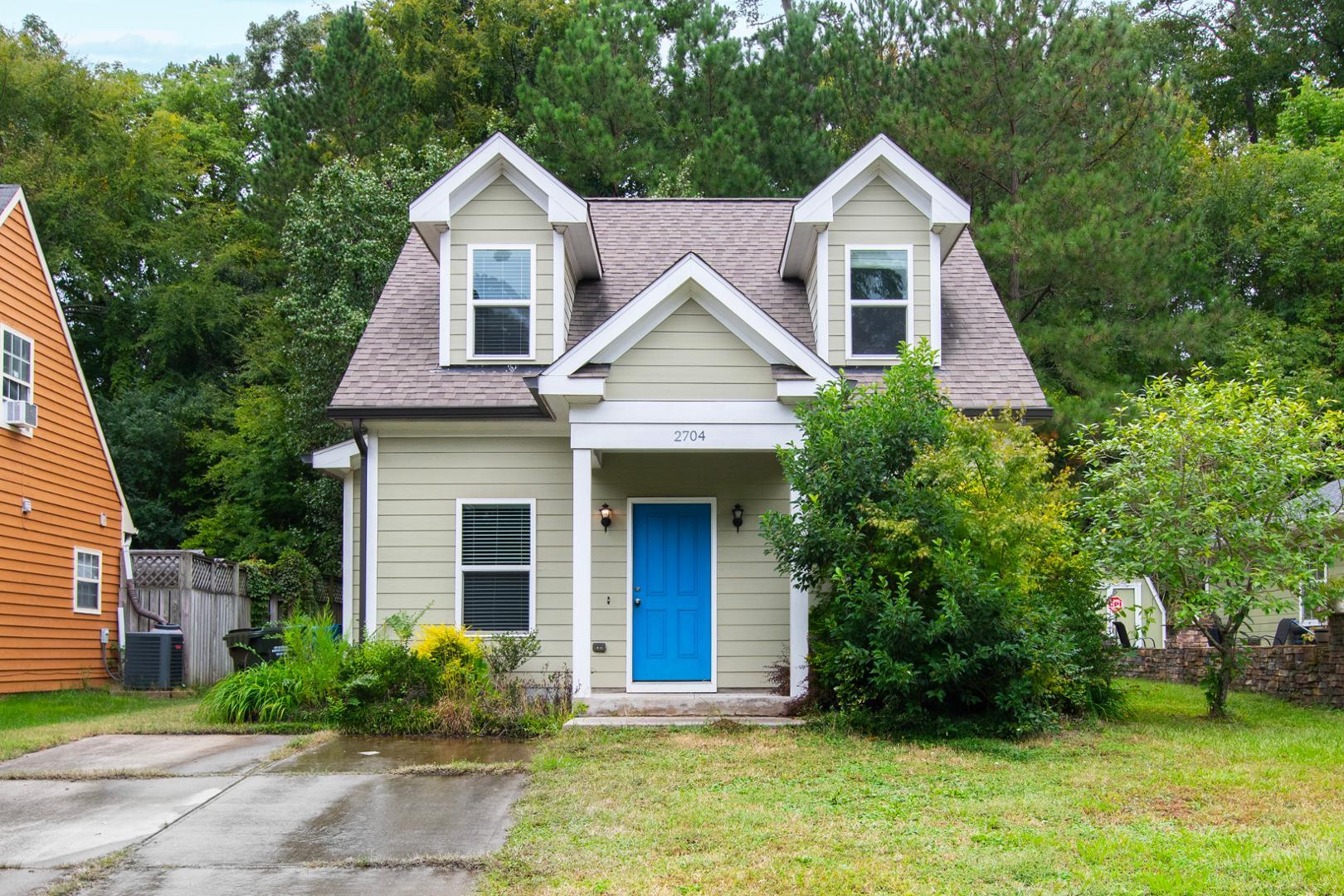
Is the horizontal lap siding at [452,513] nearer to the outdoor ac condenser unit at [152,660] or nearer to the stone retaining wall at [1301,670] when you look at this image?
the stone retaining wall at [1301,670]

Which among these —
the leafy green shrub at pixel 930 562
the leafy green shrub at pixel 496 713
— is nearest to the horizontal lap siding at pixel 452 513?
the leafy green shrub at pixel 496 713

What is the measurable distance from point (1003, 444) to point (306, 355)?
56.7 feet

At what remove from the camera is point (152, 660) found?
59.0 feet

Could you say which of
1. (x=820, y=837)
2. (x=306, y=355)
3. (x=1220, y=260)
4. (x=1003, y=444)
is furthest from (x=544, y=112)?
(x=820, y=837)

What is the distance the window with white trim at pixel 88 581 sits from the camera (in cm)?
1827

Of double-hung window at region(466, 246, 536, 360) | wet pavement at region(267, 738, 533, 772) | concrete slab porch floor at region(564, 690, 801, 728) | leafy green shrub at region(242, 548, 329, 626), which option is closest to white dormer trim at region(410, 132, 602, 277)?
double-hung window at region(466, 246, 536, 360)

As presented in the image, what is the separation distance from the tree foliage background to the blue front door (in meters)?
10.9

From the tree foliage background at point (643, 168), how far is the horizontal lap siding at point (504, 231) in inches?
408

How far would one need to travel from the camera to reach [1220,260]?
29.2m

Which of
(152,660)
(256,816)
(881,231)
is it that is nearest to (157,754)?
(256,816)

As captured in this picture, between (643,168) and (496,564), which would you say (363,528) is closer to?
(496,564)

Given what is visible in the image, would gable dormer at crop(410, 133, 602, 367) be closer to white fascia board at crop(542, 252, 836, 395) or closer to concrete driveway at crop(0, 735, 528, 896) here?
white fascia board at crop(542, 252, 836, 395)

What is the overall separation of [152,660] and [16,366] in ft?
14.9

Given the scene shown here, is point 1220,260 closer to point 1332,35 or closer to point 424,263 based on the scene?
point 1332,35
